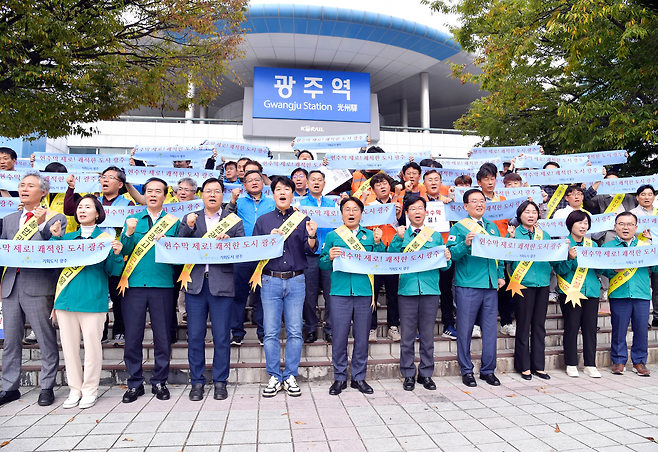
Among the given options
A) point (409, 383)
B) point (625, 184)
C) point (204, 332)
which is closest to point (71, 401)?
point (204, 332)

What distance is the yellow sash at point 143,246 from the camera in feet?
13.6

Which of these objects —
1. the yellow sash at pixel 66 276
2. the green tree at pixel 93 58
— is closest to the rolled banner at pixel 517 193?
the yellow sash at pixel 66 276

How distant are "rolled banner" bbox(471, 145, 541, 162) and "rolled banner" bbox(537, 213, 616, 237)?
88.9 inches

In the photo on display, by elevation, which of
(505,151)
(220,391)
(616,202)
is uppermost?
(505,151)

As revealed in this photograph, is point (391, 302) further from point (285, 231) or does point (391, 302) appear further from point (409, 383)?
point (285, 231)

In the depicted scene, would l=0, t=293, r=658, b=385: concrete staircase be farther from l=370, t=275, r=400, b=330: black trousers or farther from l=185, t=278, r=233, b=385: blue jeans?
l=185, t=278, r=233, b=385: blue jeans

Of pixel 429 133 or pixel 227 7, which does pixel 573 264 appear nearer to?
pixel 227 7

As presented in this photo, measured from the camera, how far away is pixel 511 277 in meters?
4.90

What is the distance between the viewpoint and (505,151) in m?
7.97

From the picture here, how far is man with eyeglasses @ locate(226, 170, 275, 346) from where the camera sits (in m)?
4.84

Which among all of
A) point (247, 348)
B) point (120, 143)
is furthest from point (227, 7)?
point (120, 143)

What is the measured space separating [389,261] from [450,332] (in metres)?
1.68

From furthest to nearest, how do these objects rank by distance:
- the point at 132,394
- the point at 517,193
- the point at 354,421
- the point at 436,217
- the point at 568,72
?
the point at 568,72 → the point at 517,193 → the point at 436,217 → the point at 132,394 → the point at 354,421

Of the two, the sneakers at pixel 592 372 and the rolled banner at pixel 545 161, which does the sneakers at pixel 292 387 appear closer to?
the sneakers at pixel 592 372
